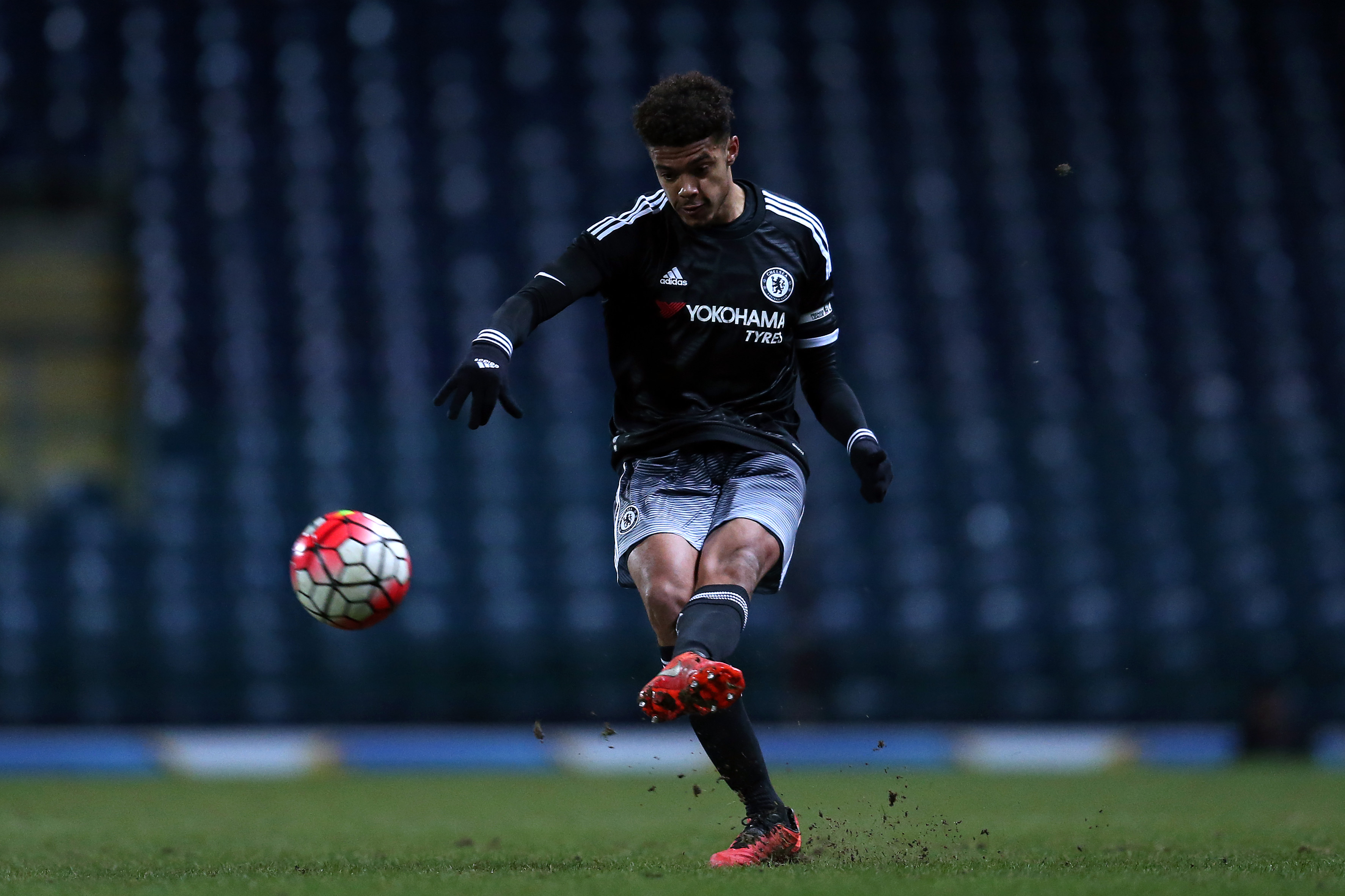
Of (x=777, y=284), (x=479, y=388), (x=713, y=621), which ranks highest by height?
(x=777, y=284)

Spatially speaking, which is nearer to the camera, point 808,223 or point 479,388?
point 479,388

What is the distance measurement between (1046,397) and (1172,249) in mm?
2327

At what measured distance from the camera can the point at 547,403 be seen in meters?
13.3

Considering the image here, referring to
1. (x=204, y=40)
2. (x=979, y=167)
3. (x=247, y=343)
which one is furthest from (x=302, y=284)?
(x=979, y=167)

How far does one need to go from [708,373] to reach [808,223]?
590mm

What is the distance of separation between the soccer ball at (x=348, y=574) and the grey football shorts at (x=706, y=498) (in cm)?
66

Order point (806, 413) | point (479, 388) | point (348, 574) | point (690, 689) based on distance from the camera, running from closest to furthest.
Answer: point (690, 689) → point (479, 388) → point (348, 574) → point (806, 413)

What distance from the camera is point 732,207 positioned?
4.63m

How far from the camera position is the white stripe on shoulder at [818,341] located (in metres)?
4.87

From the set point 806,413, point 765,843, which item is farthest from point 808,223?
point 806,413

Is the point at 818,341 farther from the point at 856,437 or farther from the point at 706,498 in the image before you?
the point at 706,498

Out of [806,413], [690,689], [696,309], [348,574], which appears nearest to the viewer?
[690,689]

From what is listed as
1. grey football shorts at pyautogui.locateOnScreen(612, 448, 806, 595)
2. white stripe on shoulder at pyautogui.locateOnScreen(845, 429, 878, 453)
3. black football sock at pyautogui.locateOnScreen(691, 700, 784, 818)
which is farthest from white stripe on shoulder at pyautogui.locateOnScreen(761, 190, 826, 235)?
black football sock at pyautogui.locateOnScreen(691, 700, 784, 818)

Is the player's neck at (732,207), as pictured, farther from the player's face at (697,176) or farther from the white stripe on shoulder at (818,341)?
the white stripe on shoulder at (818,341)
